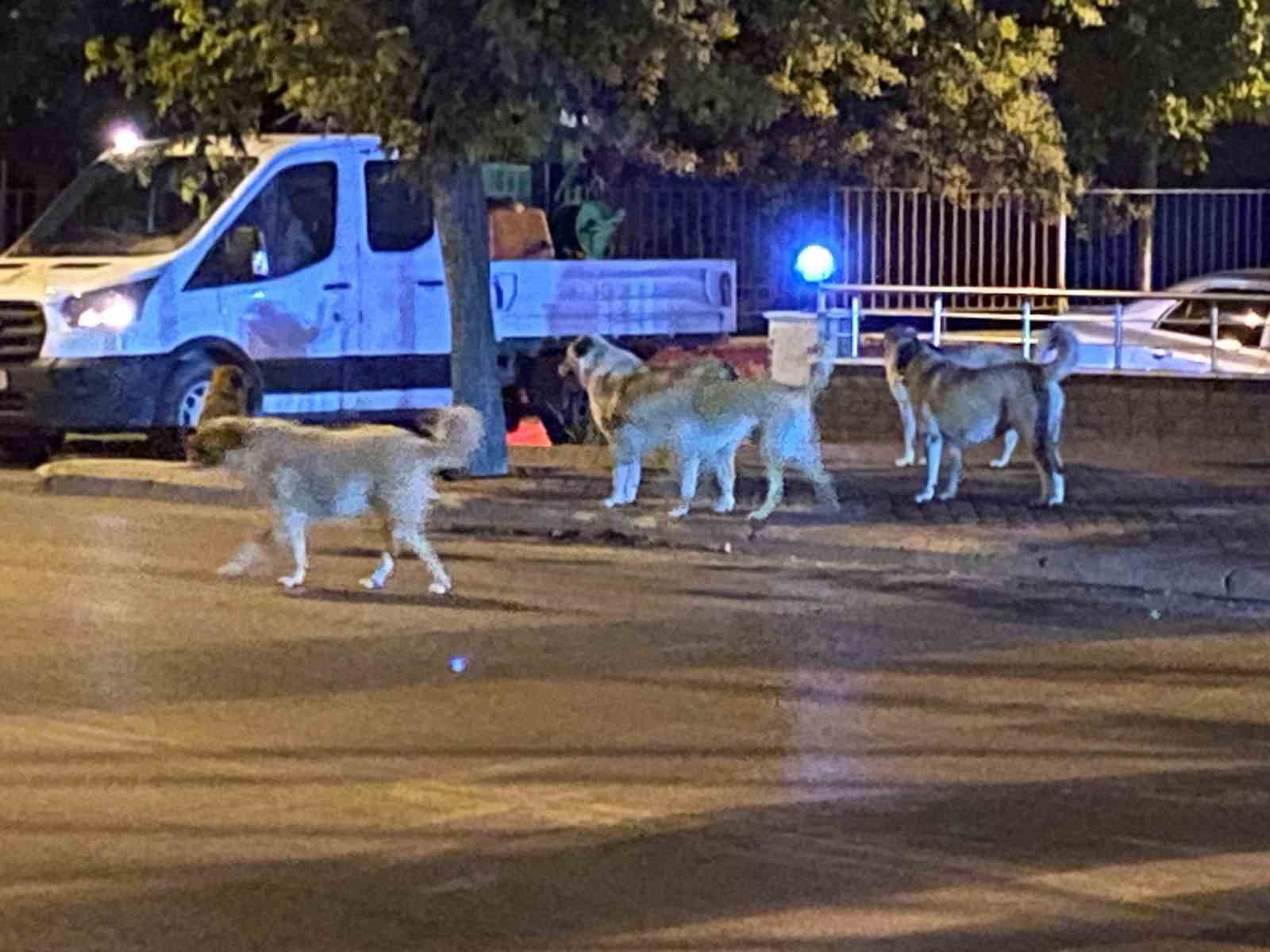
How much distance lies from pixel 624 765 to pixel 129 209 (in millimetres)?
11948

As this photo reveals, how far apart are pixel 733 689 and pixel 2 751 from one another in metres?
2.90

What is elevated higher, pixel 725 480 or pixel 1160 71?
pixel 1160 71

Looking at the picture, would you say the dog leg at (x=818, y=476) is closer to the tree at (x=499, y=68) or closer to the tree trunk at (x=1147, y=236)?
the tree at (x=499, y=68)

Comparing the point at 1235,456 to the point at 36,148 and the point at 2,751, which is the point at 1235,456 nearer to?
the point at 2,751

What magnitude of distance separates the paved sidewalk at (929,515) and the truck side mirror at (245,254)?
1.76 metres

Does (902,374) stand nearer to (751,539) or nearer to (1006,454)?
(1006,454)

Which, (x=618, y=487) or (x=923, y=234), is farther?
(x=923, y=234)

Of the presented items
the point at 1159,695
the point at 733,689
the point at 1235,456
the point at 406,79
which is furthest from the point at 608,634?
the point at 1235,456

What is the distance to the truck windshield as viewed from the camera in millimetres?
19156

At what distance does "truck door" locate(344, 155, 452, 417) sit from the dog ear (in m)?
4.82

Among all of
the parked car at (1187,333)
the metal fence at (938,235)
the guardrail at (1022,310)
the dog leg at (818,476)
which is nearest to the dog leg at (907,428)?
the dog leg at (818,476)

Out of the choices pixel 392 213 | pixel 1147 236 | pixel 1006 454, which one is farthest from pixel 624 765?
pixel 1147 236

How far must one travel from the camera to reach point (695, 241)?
1085 inches

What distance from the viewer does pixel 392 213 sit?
19906 mm
